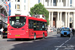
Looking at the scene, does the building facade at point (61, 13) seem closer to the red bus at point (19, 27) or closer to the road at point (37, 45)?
the red bus at point (19, 27)

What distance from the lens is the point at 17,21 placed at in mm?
22953

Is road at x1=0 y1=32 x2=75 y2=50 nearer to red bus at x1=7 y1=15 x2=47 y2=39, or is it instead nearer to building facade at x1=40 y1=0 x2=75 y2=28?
red bus at x1=7 y1=15 x2=47 y2=39

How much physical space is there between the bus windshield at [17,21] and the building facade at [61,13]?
257 ft

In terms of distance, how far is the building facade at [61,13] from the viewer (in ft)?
338

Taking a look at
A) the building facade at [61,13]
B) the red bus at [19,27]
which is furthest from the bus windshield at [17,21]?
the building facade at [61,13]

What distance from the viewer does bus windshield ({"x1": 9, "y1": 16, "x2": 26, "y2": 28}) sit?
74.8ft

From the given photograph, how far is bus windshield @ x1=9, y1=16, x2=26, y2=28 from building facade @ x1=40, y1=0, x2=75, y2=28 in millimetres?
78285

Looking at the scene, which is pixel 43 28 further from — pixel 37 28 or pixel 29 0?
pixel 29 0

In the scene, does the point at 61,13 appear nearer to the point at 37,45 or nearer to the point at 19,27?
the point at 19,27

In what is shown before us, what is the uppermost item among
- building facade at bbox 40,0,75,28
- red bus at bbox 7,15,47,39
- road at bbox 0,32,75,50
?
building facade at bbox 40,0,75,28

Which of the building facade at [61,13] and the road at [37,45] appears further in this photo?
the building facade at [61,13]

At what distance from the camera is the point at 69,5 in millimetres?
111375

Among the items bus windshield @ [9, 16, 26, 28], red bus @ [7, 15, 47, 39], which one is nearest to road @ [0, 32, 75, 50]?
red bus @ [7, 15, 47, 39]

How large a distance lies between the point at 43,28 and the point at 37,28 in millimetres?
2728
